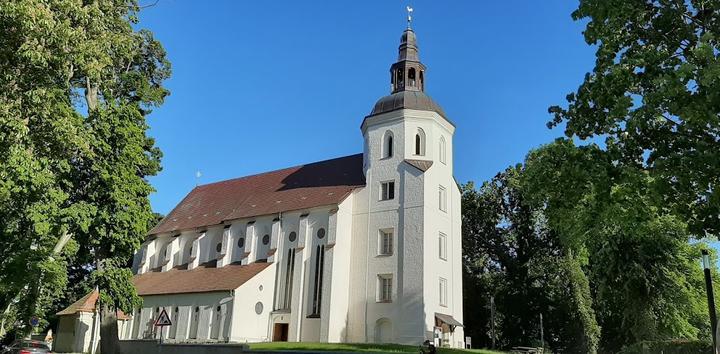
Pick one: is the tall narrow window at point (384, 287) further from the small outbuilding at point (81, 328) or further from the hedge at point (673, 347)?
the small outbuilding at point (81, 328)

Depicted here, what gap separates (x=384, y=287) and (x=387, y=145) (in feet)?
28.9

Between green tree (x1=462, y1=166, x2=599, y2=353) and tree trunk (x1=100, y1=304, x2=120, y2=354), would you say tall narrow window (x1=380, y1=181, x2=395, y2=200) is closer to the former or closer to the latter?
green tree (x1=462, y1=166, x2=599, y2=353)

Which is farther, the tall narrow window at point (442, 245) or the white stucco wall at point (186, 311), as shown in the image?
the white stucco wall at point (186, 311)

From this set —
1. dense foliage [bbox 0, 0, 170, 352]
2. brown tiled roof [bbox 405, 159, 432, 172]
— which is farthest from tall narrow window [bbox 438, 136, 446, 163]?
dense foliage [bbox 0, 0, 170, 352]

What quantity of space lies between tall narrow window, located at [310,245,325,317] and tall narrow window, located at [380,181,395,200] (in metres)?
4.77

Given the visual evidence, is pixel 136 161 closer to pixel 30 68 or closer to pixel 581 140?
pixel 30 68

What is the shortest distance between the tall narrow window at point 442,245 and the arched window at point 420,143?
5082 mm

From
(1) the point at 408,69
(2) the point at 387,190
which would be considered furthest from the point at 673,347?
(1) the point at 408,69

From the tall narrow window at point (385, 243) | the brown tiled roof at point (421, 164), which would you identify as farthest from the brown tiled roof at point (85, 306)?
the brown tiled roof at point (421, 164)

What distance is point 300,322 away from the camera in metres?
33.9

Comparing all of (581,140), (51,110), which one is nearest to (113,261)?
(51,110)

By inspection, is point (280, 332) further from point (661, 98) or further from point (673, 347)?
point (661, 98)

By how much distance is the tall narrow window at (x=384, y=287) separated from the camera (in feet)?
109

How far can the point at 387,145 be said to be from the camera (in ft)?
120
